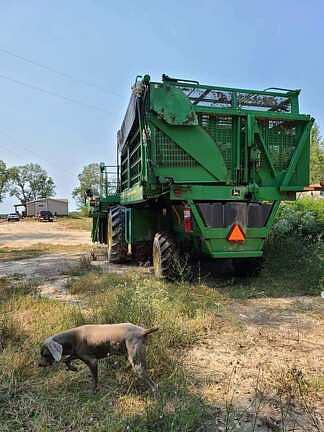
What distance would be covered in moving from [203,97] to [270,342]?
4.15 m

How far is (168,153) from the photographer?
6617mm

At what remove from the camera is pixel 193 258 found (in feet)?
26.2

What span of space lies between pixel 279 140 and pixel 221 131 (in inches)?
39.7

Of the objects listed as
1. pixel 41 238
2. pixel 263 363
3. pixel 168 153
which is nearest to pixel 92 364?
pixel 263 363

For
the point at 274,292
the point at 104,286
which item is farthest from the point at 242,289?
the point at 104,286

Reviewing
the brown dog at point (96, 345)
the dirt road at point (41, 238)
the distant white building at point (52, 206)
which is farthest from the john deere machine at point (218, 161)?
the distant white building at point (52, 206)

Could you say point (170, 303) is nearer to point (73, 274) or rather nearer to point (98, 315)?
point (98, 315)

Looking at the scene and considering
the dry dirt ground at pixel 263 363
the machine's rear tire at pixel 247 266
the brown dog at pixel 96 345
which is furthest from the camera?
the machine's rear tire at pixel 247 266

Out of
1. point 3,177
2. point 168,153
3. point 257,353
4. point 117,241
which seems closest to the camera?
point 257,353

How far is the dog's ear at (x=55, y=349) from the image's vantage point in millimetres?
2805

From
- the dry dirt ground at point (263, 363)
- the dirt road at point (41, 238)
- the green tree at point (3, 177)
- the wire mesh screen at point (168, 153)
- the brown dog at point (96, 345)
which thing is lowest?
the dry dirt ground at point (263, 363)

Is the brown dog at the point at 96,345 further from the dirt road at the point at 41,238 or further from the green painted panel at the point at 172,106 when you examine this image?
the dirt road at the point at 41,238

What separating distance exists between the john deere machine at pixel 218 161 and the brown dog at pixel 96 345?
351 centimetres

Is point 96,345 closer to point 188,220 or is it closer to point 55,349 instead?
point 55,349
